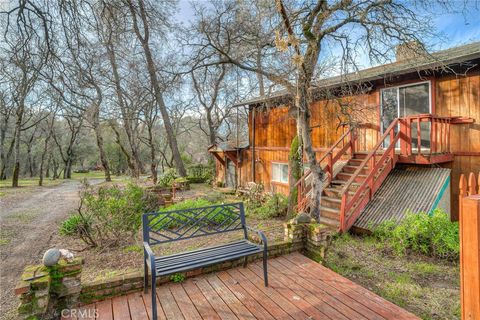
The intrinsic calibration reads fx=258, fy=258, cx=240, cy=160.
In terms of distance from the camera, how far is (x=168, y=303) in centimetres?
301

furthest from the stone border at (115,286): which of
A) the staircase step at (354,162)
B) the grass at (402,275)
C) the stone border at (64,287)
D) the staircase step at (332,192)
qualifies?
the staircase step at (354,162)

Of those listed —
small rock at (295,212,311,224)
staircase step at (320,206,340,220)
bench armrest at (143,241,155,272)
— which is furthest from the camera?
staircase step at (320,206,340,220)

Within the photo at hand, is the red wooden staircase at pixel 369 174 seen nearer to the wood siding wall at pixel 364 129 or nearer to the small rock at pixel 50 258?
the wood siding wall at pixel 364 129

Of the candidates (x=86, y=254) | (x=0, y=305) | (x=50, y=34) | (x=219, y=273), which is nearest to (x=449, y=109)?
(x=219, y=273)

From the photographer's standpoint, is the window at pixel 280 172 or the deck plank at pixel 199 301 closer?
the deck plank at pixel 199 301

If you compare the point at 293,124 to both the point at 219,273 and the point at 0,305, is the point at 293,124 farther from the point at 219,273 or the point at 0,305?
the point at 0,305

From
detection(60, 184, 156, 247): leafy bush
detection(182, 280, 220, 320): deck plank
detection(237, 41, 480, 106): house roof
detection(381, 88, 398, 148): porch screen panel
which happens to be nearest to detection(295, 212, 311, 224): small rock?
detection(182, 280, 220, 320): deck plank

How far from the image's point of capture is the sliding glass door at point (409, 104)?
730 centimetres

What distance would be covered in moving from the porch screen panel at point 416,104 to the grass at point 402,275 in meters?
3.79

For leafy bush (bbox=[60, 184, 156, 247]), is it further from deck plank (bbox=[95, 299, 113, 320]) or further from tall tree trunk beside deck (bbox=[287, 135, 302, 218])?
tall tree trunk beside deck (bbox=[287, 135, 302, 218])

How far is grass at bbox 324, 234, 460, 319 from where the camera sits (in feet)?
11.2

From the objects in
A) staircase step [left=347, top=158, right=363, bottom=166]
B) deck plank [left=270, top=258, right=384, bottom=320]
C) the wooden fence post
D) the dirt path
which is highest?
staircase step [left=347, top=158, right=363, bottom=166]

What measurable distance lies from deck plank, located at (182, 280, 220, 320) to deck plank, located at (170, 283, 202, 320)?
0.14ft

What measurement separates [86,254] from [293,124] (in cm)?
852
